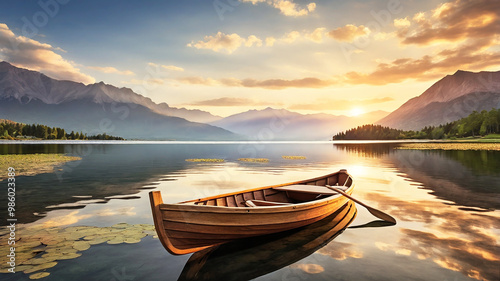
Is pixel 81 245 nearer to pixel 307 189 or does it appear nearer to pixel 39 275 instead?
pixel 39 275

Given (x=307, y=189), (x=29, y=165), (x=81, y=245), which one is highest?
(x=29, y=165)

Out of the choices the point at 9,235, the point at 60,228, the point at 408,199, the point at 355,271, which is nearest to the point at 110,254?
the point at 60,228

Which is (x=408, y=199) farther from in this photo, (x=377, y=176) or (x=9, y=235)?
(x=9, y=235)

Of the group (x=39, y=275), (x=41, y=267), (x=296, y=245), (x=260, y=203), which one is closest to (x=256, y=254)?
(x=296, y=245)

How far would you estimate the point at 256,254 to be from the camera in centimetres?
1149

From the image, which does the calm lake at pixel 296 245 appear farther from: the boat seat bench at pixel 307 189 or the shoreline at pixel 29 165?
the shoreline at pixel 29 165

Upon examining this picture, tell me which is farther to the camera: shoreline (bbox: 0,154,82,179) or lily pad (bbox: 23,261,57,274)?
shoreline (bbox: 0,154,82,179)

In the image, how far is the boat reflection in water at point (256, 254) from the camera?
10.0m

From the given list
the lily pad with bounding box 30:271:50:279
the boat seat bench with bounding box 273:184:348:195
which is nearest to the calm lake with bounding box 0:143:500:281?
the lily pad with bounding box 30:271:50:279

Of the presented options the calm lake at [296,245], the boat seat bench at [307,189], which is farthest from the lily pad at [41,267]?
the boat seat bench at [307,189]

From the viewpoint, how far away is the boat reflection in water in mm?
10023

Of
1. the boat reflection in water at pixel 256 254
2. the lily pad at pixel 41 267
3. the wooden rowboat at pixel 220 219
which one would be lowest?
the boat reflection in water at pixel 256 254

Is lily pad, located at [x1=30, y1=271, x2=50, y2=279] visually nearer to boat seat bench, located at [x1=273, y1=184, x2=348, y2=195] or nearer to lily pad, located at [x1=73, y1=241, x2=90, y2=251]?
lily pad, located at [x1=73, y1=241, x2=90, y2=251]

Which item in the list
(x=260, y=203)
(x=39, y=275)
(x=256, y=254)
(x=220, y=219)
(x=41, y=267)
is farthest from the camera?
(x=260, y=203)
